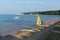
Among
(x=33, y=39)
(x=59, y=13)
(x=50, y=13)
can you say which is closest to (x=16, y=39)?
(x=33, y=39)

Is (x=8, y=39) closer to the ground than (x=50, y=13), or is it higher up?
higher up

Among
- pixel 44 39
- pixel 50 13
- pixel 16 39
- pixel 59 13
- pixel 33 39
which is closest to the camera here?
pixel 16 39

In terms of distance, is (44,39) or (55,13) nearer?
(44,39)

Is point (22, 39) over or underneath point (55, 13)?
over

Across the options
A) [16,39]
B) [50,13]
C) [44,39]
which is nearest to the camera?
[16,39]

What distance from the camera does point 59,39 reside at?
10.6 meters

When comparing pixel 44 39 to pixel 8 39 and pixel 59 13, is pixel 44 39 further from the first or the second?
pixel 59 13

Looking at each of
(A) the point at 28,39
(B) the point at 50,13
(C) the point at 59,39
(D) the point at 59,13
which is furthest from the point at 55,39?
(B) the point at 50,13

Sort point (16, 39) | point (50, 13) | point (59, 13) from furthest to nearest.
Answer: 1. point (50, 13)
2. point (59, 13)
3. point (16, 39)

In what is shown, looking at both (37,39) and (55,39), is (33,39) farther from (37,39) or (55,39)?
(55,39)

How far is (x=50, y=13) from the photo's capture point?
5340 inches

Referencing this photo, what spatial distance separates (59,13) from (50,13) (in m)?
10.3

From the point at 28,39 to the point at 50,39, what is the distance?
2130 millimetres

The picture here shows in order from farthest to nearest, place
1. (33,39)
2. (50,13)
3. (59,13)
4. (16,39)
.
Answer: (50,13) → (59,13) → (33,39) → (16,39)
